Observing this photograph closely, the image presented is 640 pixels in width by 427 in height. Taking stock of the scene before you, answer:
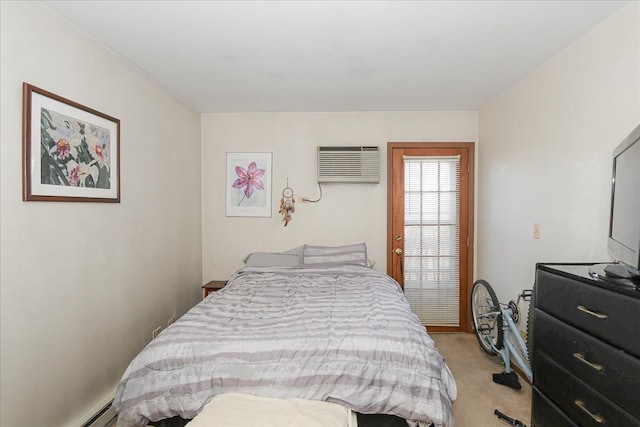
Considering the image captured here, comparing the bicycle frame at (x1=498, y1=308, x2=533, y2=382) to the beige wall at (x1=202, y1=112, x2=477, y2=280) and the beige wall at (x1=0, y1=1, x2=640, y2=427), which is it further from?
the beige wall at (x1=202, y1=112, x2=477, y2=280)


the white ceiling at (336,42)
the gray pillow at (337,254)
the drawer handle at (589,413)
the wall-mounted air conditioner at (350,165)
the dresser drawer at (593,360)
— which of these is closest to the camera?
the dresser drawer at (593,360)

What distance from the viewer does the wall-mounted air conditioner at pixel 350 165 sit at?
3.63 metres

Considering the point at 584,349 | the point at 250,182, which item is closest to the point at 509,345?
the point at 584,349

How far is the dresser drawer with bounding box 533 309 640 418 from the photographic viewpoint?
1.17 meters

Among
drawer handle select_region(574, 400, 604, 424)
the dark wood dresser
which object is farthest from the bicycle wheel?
drawer handle select_region(574, 400, 604, 424)

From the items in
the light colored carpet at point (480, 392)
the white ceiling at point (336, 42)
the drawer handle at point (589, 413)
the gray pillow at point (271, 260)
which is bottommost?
the light colored carpet at point (480, 392)

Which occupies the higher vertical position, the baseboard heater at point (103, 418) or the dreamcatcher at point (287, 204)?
the dreamcatcher at point (287, 204)

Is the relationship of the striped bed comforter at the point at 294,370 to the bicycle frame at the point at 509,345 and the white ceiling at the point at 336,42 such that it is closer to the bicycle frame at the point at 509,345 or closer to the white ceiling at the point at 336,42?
the bicycle frame at the point at 509,345

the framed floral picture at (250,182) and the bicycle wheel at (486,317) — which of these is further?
the framed floral picture at (250,182)

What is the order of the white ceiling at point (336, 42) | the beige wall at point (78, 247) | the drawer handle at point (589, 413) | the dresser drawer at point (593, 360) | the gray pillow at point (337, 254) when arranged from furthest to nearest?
1. the gray pillow at point (337, 254)
2. the white ceiling at point (336, 42)
3. the beige wall at point (78, 247)
4. the drawer handle at point (589, 413)
5. the dresser drawer at point (593, 360)

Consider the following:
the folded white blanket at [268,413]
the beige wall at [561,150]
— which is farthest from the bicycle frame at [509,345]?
the folded white blanket at [268,413]

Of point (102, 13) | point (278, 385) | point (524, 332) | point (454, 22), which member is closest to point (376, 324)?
point (278, 385)

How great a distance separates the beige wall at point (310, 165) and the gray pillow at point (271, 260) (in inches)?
8.1

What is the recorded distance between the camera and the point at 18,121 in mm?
1621
